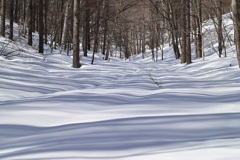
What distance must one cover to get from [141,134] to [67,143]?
684mm

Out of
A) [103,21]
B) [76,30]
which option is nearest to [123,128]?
[76,30]

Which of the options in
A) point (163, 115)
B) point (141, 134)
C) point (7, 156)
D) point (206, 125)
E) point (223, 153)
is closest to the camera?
point (223, 153)

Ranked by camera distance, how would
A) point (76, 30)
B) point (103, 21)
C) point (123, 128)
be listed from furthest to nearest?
1. point (103, 21)
2. point (76, 30)
3. point (123, 128)

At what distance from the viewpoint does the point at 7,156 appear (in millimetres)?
2336

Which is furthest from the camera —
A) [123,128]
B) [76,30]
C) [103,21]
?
[103,21]

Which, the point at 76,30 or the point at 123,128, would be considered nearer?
the point at 123,128

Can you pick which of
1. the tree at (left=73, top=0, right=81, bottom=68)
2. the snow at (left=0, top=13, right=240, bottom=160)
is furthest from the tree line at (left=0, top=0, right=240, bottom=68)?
the snow at (left=0, top=13, right=240, bottom=160)

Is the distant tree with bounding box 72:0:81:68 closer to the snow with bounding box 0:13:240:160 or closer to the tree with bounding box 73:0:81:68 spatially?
the tree with bounding box 73:0:81:68

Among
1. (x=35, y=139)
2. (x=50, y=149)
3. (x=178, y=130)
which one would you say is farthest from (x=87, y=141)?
(x=178, y=130)

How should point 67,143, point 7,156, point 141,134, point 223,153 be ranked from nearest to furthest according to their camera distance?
point 223,153 → point 7,156 → point 67,143 → point 141,134

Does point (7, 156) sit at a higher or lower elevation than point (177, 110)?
lower

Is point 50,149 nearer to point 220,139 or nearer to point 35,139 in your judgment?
point 35,139

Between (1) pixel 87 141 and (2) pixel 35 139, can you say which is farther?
(2) pixel 35 139

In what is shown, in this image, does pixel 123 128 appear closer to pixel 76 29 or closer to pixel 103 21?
pixel 76 29
